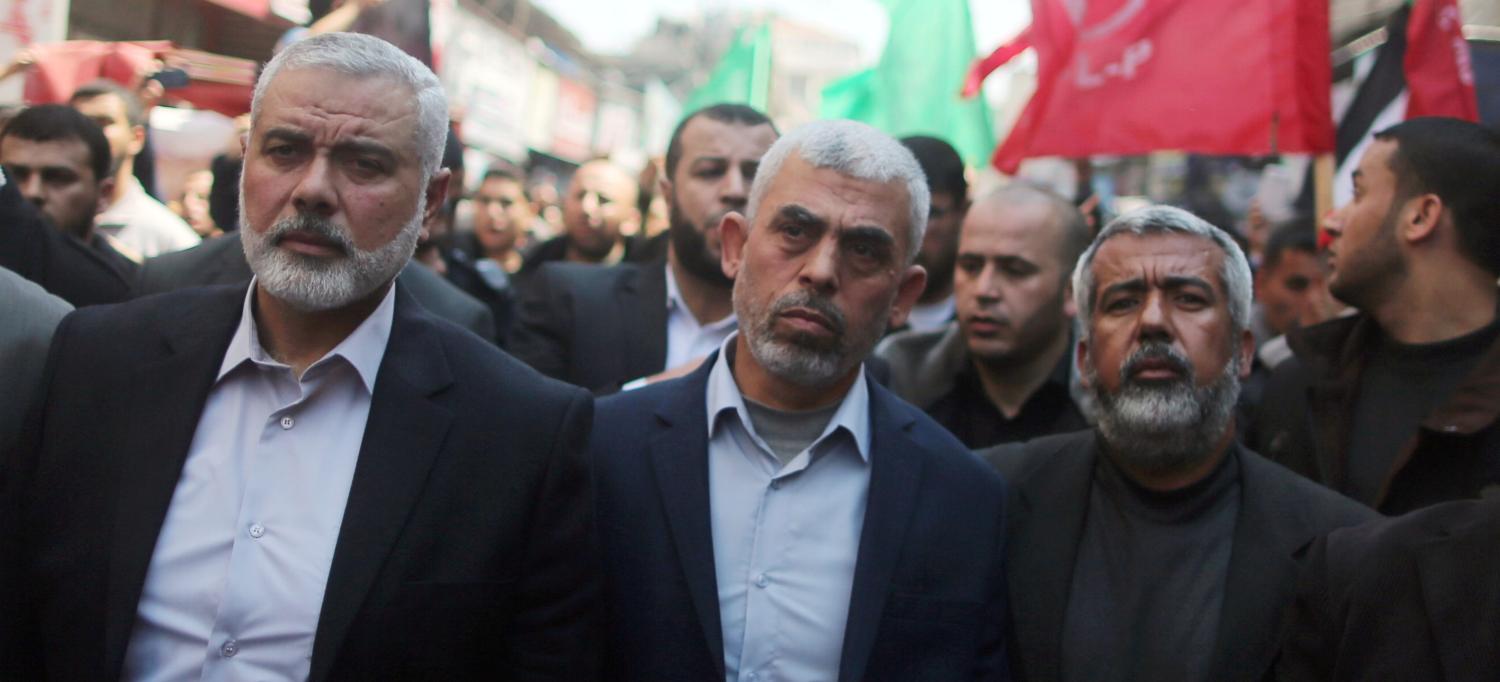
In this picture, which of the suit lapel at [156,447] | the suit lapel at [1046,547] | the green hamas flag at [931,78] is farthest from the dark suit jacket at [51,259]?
the green hamas flag at [931,78]

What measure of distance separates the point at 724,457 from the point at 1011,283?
1820mm

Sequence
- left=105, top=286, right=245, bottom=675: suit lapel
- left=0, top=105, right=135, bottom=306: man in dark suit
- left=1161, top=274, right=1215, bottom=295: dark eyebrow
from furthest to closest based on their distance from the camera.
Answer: left=0, top=105, right=135, bottom=306: man in dark suit < left=1161, top=274, right=1215, bottom=295: dark eyebrow < left=105, top=286, right=245, bottom=675: suit lapel

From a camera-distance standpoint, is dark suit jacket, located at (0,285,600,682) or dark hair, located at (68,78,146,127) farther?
dark hair, located at (68,78,146,127)

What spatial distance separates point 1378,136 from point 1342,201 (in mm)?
1440

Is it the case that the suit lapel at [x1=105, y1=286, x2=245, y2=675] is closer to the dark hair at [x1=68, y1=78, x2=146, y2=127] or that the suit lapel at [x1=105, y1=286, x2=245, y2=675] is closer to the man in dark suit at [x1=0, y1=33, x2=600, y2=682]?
the man in dark suit at [x1=0, y1=33, x2=600, y2=682]

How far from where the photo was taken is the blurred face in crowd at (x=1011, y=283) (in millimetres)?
4332

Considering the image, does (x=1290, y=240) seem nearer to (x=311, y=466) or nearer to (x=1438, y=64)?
(x=1438, y=64)

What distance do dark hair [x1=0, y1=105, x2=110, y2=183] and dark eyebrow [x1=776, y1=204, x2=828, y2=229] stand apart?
2.83 m

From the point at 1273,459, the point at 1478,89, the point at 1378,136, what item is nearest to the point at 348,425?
the point at 1273,459

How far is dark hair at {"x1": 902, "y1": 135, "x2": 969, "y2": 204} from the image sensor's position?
5.38 metres

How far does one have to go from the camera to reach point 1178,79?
5.44 m

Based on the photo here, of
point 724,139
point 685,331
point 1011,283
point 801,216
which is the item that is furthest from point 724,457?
point 724,139

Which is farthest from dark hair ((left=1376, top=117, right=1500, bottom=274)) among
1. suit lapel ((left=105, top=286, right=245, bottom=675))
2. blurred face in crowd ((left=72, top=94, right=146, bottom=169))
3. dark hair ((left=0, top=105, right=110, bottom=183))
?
blurred face in crowd ((left=72, top=94, right=146, bottom=169))

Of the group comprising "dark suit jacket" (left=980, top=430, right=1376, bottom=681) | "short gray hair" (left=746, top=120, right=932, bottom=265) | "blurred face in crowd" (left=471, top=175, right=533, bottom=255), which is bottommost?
"blurred face in crowd" (left=471, top=175, right=533, bottom=255)
